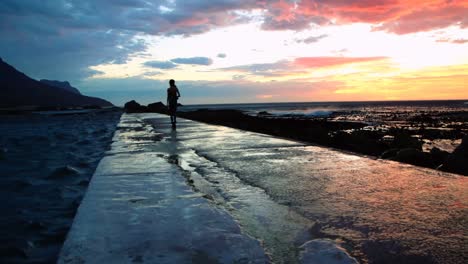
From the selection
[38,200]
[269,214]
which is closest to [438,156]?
[269,214]

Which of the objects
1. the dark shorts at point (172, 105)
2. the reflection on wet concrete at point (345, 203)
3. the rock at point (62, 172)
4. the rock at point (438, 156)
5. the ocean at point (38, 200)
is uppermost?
the dark shorts at point (172, 105)

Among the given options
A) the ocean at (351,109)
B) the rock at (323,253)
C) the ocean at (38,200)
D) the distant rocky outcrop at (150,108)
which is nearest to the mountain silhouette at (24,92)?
the ocean at (351,109)

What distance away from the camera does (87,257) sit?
7.18 ft

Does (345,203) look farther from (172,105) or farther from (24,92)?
(24,92)

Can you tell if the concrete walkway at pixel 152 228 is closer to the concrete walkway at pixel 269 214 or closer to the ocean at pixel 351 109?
the concrete walkway at pixel 269 214

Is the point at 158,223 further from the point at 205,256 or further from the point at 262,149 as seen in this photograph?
the point at 262,149

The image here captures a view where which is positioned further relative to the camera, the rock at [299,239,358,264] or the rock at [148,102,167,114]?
the rock at [148,102,167,114]

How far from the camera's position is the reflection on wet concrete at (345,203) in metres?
2.35

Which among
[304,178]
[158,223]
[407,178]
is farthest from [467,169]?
[158,223]

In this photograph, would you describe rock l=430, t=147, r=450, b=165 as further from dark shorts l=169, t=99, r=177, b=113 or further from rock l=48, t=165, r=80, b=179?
dark shorts l=169, t=99, r=177, b=113

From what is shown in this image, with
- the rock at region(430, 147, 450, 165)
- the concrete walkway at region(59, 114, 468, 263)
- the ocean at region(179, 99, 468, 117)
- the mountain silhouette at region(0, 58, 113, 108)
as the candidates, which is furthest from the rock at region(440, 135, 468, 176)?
the mountain silhouette at region(0, 58, 113, 108)

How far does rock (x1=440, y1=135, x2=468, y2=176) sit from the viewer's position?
550 centimetres

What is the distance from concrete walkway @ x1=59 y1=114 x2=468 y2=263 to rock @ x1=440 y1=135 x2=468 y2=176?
3.95 feet

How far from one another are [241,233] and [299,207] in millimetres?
794
